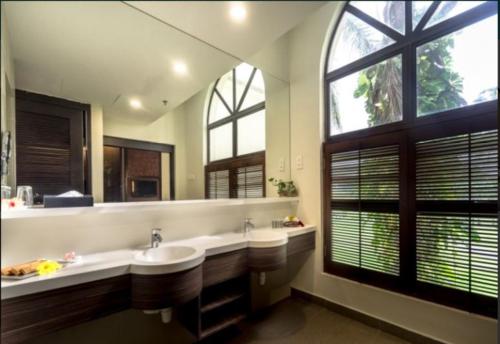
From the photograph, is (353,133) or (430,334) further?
(353,133)

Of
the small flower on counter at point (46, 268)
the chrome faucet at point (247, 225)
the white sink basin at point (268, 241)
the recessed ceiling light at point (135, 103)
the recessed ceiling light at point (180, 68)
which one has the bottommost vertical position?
the white sink basin at point (268, 241)

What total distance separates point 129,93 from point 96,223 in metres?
0.99

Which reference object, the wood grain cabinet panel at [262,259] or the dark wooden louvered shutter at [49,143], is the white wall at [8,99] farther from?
the wood grain cabinet panel at [262,259]

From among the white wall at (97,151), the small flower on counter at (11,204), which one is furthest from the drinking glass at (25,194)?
the white wall at (97,151)

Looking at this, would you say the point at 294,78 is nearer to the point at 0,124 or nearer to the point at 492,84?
the point at 492,84

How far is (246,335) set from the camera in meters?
1.92

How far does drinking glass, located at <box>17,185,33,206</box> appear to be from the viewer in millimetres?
1365

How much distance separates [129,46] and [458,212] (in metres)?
2.39

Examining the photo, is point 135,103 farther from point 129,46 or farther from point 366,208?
point 366,208

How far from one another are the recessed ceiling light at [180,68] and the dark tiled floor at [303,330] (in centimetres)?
211

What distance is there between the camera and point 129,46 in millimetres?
1507

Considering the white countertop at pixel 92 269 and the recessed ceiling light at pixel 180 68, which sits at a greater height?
the recessed ceiling light at pixel 180 68

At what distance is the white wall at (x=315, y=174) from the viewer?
1.87m

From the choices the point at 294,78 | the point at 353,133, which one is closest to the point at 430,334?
the point at 353,133
